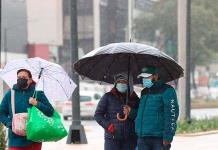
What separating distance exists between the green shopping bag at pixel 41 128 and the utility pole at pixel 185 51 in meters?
13.5

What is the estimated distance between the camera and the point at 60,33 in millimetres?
74125

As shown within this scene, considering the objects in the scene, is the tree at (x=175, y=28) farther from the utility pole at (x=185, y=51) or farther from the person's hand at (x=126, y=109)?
the person's hand at (x=126, y=109)

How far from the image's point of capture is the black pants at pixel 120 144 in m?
8.09

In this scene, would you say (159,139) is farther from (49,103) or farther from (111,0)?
(111,0)

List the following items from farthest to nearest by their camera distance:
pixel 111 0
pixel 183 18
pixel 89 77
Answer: pixel 111 0 < pixel 183 18 < pixel 89 77

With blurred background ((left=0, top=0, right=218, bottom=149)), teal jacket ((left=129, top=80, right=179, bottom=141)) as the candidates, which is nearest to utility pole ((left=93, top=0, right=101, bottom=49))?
blurred background ((left=0, top=0, right=218, bottom=149))

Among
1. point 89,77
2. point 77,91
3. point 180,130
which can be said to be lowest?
point 180,130

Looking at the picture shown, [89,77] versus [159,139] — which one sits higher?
[89,77]

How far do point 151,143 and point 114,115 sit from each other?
59 cm

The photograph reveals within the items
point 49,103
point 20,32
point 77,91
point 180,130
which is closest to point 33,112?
point 49,103

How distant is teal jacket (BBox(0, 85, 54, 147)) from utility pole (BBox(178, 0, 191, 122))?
528 inches

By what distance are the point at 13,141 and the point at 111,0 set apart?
74.5 metres

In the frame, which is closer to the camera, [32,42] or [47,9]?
[32,42]

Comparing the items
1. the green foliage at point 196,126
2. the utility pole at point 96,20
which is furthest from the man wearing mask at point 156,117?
the utility pole at point 96,20
